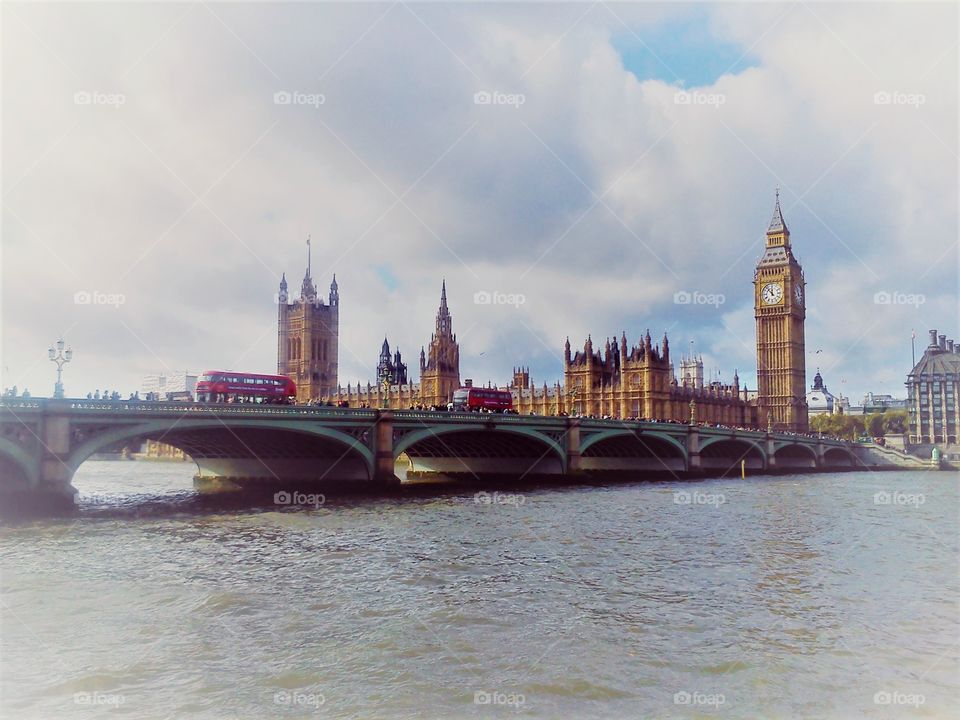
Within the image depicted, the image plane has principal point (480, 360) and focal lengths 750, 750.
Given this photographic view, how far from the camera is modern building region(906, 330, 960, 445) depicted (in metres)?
122

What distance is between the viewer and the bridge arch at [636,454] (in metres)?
66.1

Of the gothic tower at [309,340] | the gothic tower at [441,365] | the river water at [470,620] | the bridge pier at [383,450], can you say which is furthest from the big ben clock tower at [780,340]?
the river water at [470,620]

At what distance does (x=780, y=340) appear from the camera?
130 m

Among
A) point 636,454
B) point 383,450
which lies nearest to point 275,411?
point 383,450

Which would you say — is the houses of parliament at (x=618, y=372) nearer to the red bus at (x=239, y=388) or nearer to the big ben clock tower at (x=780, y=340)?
the big ben clock tower at (x=780, y=340)

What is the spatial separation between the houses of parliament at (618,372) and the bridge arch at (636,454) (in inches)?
602

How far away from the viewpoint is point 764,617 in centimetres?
1653

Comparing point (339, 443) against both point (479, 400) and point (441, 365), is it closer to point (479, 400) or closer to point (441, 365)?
point (479, 400)

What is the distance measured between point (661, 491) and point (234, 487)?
2874 centimetres

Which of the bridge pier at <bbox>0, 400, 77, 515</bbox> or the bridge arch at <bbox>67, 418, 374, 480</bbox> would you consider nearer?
the bridge pier at <bbox>0, 400, 77, 515</bbox>

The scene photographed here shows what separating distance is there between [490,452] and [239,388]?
22.2 m

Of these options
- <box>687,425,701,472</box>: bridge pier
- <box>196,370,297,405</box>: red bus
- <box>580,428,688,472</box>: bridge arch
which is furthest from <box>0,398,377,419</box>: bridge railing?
Result: <box>687,425,701,472</box>: bridge pier

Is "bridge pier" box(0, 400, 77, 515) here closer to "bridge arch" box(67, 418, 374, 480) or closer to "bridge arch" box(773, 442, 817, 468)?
"bridge arch" box(67, 418, 374, 480)

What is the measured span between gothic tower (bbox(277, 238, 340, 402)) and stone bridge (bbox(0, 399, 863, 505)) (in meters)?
76.5
